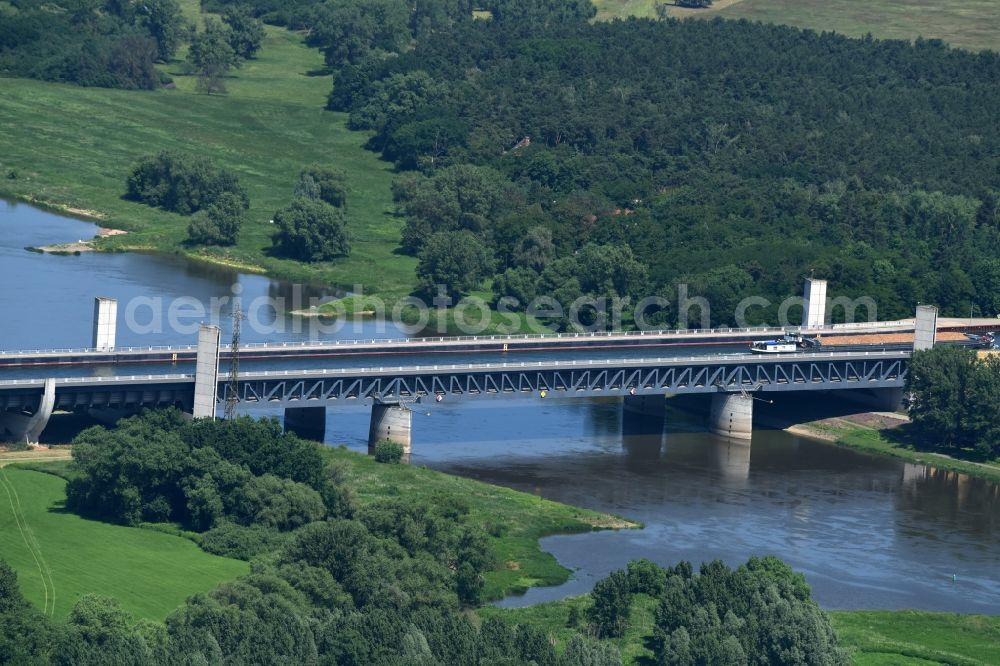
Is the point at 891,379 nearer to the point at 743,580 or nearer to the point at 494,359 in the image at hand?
the point at 494,359

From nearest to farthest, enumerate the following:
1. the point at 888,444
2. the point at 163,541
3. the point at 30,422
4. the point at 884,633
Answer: the point at 884,633, the point at 163,541, the point at 30,422, the point at 888,444

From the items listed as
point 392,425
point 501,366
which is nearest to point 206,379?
point 392,425

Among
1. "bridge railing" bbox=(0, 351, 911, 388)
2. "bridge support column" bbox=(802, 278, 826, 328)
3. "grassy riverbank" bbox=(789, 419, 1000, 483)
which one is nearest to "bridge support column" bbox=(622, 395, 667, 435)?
"bridge railing" bbox=(0, 351, 911, 388)

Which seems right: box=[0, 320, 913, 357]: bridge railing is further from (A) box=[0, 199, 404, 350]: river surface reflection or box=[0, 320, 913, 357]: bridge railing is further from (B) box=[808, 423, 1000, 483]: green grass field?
(B) box=[808, 423, 1000, 483]: green grass field

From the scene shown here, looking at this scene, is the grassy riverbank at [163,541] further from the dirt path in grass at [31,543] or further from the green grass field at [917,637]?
the green grass field at [917,637]

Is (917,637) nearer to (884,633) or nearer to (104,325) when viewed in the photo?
(884,633)
